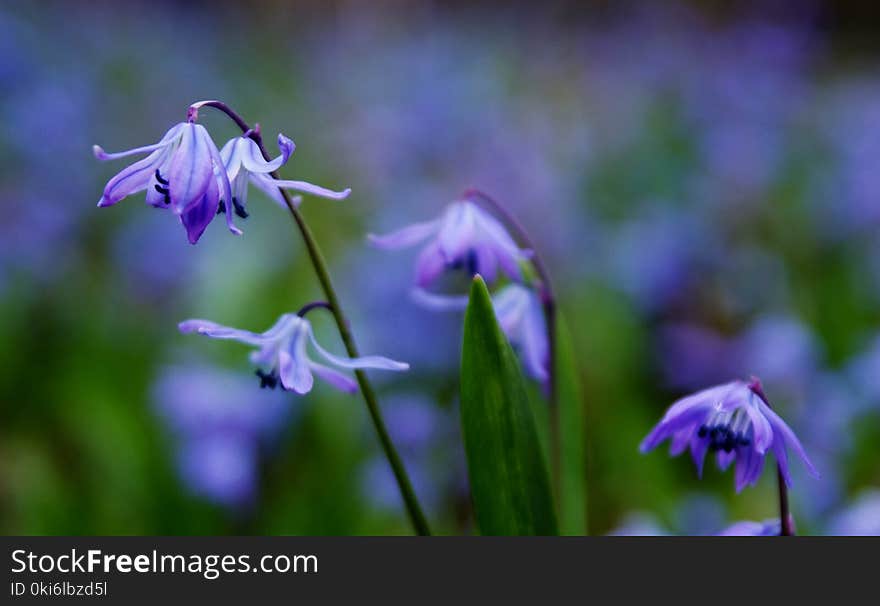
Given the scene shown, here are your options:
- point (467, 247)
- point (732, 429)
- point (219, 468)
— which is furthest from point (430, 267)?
point (219, 468)

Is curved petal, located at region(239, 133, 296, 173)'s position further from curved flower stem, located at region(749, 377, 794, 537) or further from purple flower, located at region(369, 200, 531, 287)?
curved flower stem, located at region(749, 377, 794, 537)

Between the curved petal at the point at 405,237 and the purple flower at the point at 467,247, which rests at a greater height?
the curved petal at the point at 405,237

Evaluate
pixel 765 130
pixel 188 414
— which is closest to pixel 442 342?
pixel 188 414

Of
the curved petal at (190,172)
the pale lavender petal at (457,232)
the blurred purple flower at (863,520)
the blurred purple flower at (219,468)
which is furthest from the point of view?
the blurred purple flower at (219,468)

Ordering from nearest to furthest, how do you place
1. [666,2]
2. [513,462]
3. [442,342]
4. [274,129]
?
[513,462], [442,342], [274,129], [666,2]

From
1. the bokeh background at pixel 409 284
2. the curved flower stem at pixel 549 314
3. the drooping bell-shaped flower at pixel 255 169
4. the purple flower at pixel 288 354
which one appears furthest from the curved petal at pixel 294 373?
the bokeh background at pixel 409 284

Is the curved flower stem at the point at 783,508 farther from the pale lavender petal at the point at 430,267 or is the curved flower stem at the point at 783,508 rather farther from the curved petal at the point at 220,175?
the curved petal at the point at 220,175

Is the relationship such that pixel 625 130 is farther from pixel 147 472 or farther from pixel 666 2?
pixel 666 2
